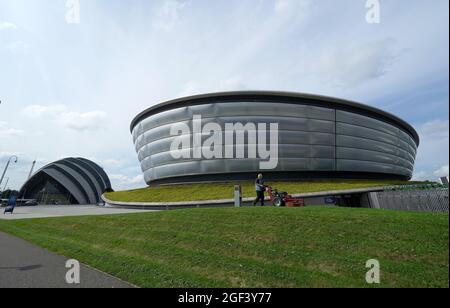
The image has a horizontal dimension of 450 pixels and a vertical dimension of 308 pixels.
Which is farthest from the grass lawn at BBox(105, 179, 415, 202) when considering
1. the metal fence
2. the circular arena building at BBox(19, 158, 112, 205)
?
the circular arena building at BBox(19, 158, 112, 205)

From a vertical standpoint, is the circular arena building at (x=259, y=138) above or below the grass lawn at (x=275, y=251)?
above

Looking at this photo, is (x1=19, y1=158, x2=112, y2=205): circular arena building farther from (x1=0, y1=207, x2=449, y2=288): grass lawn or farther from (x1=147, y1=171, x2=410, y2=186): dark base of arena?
(x1=0, y1=207, x2=449, y2=288): grass lawn

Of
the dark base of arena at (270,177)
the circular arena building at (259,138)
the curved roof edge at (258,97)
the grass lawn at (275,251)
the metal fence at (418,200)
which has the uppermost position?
the curved roof edge at (258,97)

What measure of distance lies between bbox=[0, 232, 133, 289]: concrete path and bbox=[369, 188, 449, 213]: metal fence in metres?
17.3

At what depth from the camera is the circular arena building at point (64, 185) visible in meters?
84.7

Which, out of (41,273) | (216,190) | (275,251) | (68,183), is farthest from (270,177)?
(68,183)

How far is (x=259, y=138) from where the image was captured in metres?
38.2

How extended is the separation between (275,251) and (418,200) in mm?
13976

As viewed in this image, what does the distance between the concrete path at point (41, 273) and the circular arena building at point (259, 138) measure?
29.1m

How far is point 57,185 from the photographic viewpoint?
86.8 meters

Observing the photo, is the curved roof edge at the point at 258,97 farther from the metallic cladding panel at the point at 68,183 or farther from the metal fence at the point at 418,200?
the metallic cladding panel at the point at 68,183

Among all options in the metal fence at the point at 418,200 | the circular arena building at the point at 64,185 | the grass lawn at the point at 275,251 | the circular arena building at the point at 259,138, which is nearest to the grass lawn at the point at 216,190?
the circular arena building at the point at 259,138

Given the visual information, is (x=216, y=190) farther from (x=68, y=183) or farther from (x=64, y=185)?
(x=68, y=183)
